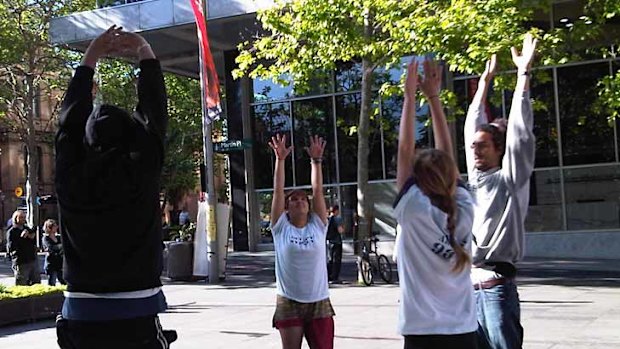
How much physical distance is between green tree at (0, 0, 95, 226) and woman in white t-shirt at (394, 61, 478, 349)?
28323 millimetres

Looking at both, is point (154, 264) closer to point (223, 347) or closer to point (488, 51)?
point (223, 347)

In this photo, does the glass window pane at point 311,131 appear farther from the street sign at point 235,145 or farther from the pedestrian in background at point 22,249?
the pedestrian in background at point 22,249

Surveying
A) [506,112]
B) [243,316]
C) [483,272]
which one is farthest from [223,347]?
[506,112]

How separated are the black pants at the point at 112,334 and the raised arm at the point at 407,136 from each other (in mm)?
1278

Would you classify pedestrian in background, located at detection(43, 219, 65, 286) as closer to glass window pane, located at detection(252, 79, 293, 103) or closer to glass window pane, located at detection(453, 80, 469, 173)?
glass window pane, located at detection(453, 80, 469, 173)

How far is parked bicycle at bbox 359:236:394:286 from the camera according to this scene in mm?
15539

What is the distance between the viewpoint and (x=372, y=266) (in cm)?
1619

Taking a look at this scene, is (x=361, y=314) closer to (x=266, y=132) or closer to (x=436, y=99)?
(x=436, y=99)

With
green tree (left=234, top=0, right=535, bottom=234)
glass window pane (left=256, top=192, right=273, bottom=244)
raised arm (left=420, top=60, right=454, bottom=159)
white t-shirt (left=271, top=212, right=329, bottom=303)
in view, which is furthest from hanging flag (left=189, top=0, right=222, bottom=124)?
raised arm (left=420, top=60, right=454, bottom=159)

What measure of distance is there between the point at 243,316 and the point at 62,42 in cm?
1701

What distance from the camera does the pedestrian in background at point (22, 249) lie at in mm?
14191

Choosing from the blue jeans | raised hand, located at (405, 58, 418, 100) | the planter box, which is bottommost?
the planter box

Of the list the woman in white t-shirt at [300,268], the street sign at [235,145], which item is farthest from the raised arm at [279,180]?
the street sign at [235,145]

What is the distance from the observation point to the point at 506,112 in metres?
22.3
